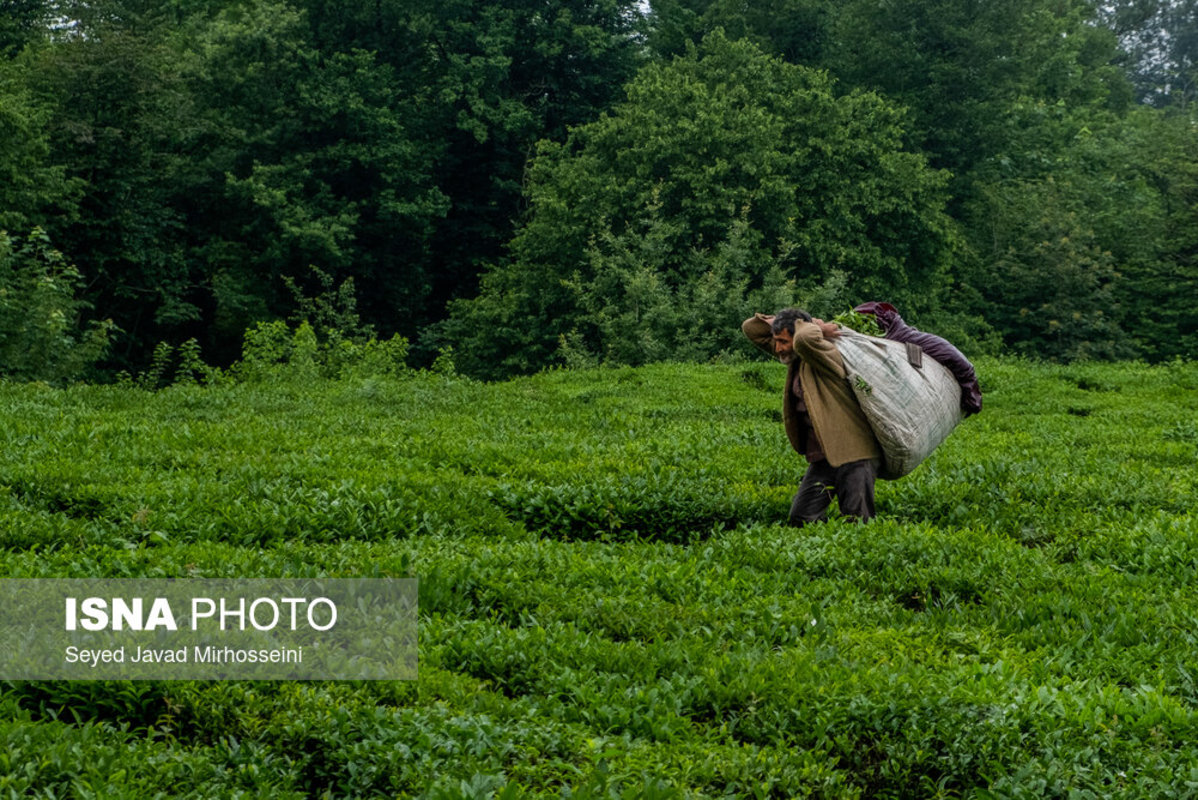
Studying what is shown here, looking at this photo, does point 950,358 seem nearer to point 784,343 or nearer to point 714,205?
point 784,343

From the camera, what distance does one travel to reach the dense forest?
1362 inches

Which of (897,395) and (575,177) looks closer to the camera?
(897,395)

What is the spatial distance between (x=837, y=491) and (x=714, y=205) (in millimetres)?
25220

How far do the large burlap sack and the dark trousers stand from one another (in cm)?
22

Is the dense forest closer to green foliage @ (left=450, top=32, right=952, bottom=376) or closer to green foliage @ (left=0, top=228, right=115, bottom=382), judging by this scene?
green foliage @ (left=450, top=32, right=952, bottom=376)

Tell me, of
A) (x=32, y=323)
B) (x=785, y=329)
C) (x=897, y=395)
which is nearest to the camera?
(x=897, y=395)

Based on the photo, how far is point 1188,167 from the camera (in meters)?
38.9

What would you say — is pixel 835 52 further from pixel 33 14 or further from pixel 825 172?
pixel 33 14

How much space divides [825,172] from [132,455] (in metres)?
28.9

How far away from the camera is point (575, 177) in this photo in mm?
36969

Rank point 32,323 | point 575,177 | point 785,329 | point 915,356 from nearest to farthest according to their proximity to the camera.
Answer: point 785,329, point 915,356, point 32,323, point 575,177

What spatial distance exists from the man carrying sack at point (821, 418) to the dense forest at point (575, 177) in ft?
61.0

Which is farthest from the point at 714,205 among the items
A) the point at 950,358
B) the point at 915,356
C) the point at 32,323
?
the point at 915,356

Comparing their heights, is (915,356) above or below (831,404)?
above
